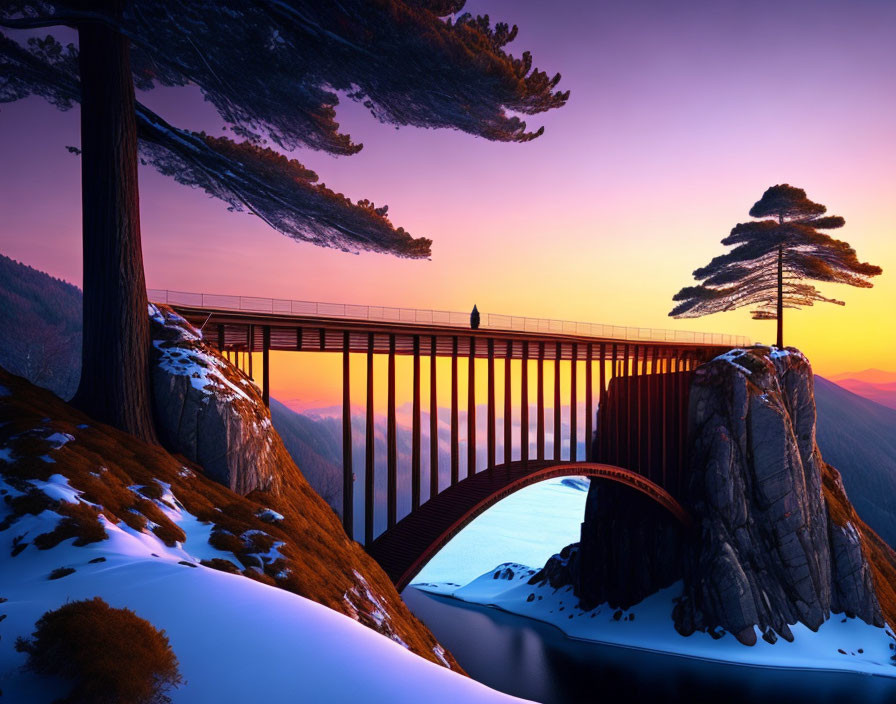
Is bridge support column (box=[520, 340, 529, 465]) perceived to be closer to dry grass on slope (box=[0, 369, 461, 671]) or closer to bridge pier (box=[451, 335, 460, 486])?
bridge pier (box=[451, 335, 460, 486])

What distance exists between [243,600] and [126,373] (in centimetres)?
842

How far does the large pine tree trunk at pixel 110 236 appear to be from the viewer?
14.1m

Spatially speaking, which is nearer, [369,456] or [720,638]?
[369,456]

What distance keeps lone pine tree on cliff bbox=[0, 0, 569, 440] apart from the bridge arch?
37.5 feet

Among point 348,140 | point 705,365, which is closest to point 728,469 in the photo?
point 705,365

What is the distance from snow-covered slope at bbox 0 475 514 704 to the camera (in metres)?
6.23

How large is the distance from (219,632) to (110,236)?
11.1 metres

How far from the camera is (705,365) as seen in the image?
43.8m

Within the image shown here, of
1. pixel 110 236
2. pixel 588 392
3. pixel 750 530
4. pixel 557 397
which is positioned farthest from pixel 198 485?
pixel 750 530

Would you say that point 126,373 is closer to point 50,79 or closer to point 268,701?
point 50,79

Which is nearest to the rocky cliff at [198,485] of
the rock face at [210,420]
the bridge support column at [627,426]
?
the rock face at [210,420]

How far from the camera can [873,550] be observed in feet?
169

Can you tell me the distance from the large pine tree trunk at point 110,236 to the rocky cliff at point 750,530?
3590 centimetres

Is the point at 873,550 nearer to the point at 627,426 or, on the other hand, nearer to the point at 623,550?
the point at 623,550
